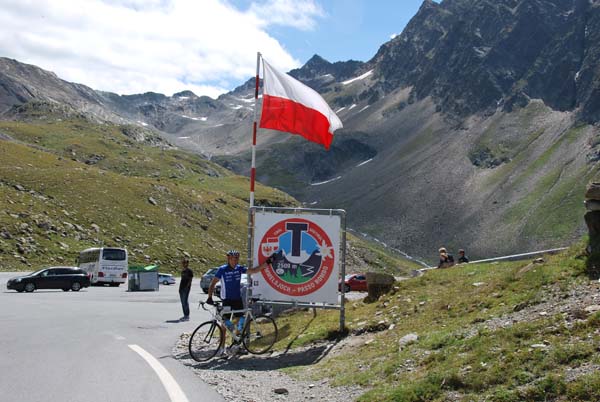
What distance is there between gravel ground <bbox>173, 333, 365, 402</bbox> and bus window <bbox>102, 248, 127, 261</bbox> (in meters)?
36.0

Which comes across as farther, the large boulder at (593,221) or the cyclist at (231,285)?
the cyclist at (231,285)

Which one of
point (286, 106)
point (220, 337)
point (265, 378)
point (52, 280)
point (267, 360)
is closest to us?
point (265, 378)

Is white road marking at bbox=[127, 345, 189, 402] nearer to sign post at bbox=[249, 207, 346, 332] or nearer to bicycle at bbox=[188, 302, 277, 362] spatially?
bicycle at bbox=[188, 302, 277, 362]

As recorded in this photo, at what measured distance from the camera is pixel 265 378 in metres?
10.9

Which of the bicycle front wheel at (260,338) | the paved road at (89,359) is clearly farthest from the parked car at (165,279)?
the bicycle front wheel at (260,338)

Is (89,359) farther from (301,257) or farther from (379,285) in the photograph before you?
(379,285)

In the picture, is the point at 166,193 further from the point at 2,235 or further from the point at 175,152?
the point at 175,152

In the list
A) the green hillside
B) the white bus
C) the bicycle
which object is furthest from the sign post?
the green hillside

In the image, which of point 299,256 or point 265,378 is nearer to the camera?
point 265,378

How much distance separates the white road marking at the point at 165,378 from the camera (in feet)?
29.3

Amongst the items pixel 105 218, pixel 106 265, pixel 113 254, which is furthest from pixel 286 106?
pixel 105 218

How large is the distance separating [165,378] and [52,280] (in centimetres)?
3288

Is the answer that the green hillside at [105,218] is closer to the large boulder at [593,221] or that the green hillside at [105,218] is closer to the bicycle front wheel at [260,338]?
the bicycle front wheel at [260,338]

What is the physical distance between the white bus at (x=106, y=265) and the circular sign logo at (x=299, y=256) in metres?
36.6
